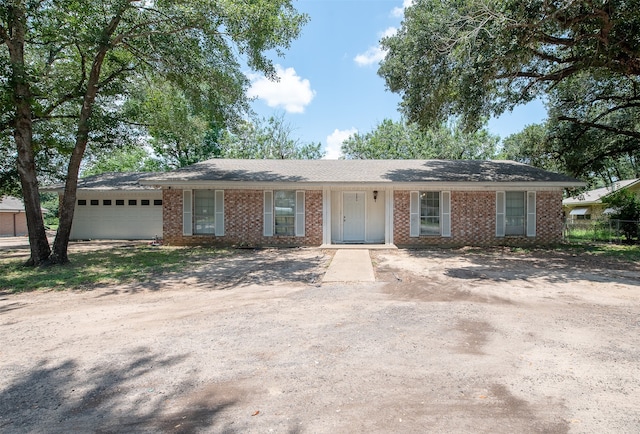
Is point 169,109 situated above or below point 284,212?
above

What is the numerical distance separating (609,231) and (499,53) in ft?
38.6

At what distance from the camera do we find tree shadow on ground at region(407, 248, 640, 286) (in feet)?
24.9

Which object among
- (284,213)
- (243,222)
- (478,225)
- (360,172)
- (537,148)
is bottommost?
(478,225)

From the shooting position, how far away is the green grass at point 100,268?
7.19 metres

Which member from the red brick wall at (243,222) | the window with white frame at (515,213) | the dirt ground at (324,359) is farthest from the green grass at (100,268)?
the window with white frame at (515,213)

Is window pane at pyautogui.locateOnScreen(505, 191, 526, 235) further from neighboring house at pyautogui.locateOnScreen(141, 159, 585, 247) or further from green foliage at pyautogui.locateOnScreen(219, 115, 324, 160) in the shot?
green foliage at pyautogui.locateOnScreen(219, 115, 324, 160)

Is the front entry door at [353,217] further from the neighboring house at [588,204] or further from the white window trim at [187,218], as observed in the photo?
the neighboring house at [588,204]

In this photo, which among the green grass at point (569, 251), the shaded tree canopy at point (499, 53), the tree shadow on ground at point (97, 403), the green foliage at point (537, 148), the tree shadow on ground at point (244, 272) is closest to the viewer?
the tree shadow on ground at point (97, 403)

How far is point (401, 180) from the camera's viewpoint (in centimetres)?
1255

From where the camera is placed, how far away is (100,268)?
895cm

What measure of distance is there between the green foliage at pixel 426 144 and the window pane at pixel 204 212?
69.6 ft

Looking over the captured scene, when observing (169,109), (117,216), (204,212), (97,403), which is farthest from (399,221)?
(117,216)

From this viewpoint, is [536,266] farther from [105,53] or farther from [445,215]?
[105,53]

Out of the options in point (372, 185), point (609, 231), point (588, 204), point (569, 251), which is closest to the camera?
point (569, 251)
